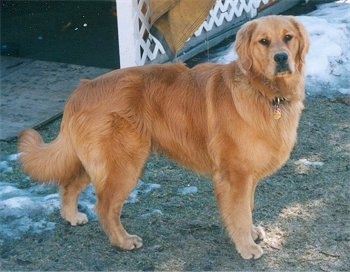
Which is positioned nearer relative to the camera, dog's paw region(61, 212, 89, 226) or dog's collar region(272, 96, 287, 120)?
dog's collar region(272, 96, 287, 120)

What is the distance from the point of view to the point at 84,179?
447 cm

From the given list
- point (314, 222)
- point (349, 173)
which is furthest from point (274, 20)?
point (349, 173)

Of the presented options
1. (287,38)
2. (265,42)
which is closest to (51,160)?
(265,42)

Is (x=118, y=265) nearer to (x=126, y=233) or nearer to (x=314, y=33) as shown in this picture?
(x=126, y=233)

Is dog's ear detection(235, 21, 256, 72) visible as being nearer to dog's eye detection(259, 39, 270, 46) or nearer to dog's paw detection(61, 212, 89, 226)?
dog's eye detection(259, 39, 270, 46)

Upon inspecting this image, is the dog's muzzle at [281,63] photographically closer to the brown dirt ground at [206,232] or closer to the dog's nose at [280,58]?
the dog's nose at [280,58]

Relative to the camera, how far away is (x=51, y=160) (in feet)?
13.9

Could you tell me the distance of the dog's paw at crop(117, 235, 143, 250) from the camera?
4.23 metres

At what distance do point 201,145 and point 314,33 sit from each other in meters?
4.52

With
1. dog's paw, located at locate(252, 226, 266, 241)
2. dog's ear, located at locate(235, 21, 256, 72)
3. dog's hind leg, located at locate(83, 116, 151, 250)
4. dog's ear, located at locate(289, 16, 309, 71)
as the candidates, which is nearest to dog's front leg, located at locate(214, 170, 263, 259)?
dog's paw, located at locate(252, 226, 266, 241)

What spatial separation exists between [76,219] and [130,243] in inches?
20.1

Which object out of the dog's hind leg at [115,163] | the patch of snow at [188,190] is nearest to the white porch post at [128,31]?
the patch of snow at [188,190]

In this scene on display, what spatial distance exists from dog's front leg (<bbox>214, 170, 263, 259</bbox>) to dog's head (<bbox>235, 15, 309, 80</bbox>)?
0.65m

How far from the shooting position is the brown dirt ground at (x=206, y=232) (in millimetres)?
4105
